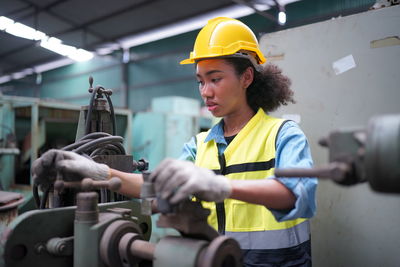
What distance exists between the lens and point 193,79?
6762 millimetres

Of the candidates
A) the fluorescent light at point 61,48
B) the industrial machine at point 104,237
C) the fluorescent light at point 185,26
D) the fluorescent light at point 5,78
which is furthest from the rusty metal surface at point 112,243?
the fluorescent light at point 5,78

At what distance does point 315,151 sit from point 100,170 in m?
1.03

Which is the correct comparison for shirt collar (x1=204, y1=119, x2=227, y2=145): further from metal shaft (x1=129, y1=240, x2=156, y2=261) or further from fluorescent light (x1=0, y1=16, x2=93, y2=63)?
fluorescent light (x1=0, y1=16, x2=93, y2=63)

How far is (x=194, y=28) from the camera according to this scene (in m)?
6.45

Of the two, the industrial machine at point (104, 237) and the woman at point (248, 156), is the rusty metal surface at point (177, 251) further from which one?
the woman at point (248, 156)

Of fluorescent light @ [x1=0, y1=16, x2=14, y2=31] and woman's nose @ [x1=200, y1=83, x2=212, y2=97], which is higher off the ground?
fluorescent light @ [x1=0, y1=16, x2=14, y2=31]

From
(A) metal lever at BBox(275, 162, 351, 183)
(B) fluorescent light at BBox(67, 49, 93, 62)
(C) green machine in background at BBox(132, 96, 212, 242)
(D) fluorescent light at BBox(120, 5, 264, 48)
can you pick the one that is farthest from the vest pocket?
(B) fluorescent light at BBox(67, 49, 93, 62)

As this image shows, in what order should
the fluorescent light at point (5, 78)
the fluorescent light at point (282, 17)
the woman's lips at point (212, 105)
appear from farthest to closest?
1. the fluorescent light at point (5, 78)
2. the fluorescent light at point (282, 17)
3. the woman's lips at point (212, 105)

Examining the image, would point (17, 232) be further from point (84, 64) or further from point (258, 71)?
point (84, 64)

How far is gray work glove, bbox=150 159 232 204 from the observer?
652 mm

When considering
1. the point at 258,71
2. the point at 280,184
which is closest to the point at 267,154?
the point at 280,184

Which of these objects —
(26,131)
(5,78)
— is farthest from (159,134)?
(5,78)

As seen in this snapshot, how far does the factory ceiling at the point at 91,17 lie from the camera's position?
5148 mm

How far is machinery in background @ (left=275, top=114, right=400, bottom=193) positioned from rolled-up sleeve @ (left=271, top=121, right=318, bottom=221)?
1.06ft
